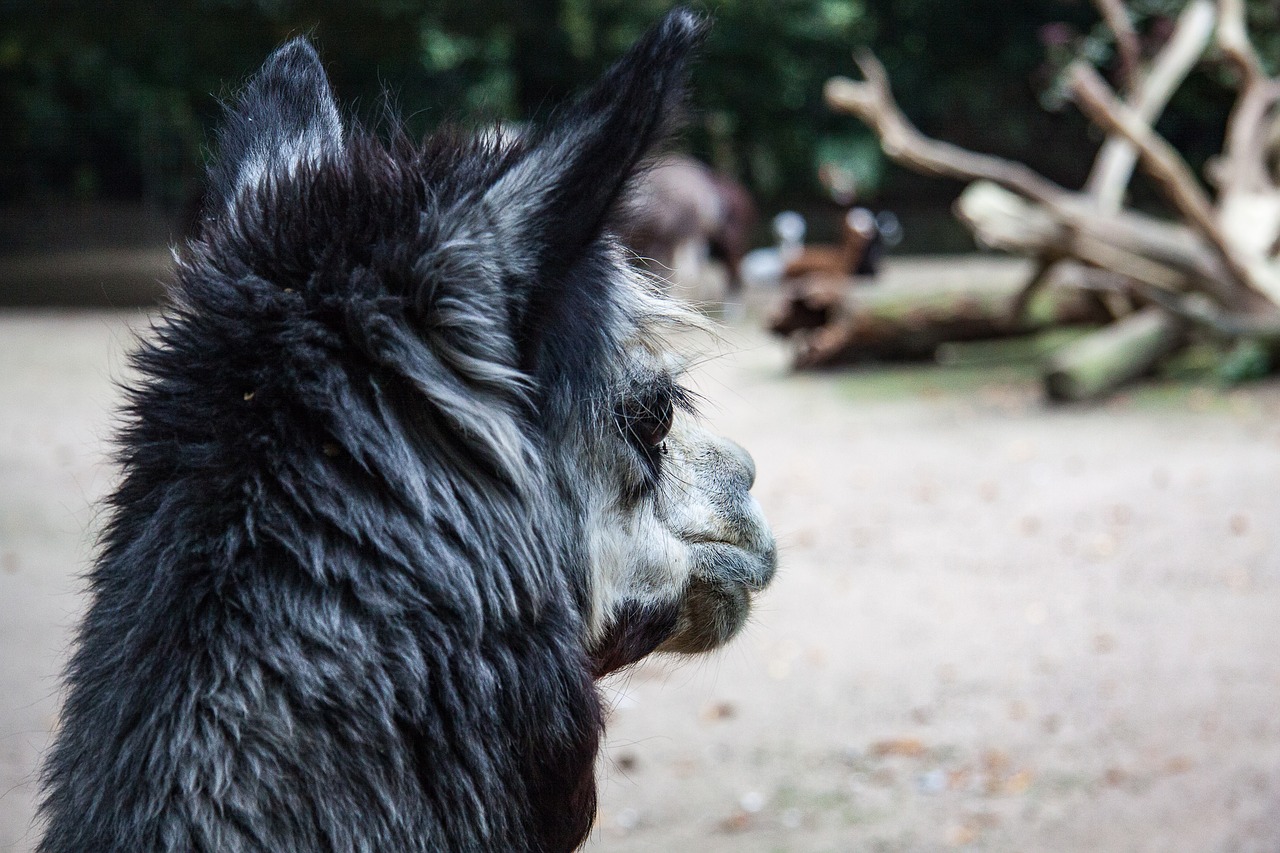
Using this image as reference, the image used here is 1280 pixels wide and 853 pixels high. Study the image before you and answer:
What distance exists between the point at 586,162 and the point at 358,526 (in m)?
0.50

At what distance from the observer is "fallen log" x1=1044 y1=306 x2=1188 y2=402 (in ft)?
30.9

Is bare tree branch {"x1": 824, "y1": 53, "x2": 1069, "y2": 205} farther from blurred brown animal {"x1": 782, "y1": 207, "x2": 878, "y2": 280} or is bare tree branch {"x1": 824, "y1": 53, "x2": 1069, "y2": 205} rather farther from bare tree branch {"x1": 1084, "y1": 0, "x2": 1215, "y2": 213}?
blurred brown animal {"x1": 782, "y1": 207, "x2": 878, "y2": 280}

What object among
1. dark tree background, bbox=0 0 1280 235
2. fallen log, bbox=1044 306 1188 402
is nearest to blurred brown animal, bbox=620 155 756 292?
dark tree background, bbox=0 0 1280 235

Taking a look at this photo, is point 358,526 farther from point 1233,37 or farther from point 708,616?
point 1233,37

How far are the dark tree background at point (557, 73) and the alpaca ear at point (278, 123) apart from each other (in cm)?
1673

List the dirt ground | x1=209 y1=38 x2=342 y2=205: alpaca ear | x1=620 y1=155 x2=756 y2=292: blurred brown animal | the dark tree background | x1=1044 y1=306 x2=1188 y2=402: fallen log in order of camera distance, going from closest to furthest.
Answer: x1=209 y1=38 x2=342 y2=205: alpaca ear < the dirt ground < x1=1044 y1=306 x2=1188 y2=402: fallen log < x1=620 y1=155 x2=756 y2=292: blurred brown animal < the dark tree background

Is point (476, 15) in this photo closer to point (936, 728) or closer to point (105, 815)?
point (936, 728)

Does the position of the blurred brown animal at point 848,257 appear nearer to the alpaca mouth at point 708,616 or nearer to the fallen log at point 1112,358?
the fallen log at point 1112,358

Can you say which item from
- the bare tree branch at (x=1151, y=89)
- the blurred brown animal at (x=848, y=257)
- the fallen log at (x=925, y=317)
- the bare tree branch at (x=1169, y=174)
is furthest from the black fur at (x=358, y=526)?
the blurred brown animal at (x=848, y=257)

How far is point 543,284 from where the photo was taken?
1.45m

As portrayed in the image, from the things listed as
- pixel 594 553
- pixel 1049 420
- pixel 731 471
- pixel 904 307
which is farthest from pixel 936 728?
pixel 904 307

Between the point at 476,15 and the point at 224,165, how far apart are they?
18.2 metres

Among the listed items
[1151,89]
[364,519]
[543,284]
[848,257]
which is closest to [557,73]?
[848,257]

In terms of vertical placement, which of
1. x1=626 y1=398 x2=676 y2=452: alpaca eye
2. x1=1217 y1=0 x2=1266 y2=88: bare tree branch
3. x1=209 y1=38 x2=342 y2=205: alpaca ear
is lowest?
x1=626 y1=398 x2=676 y2=452: alpaca eye
